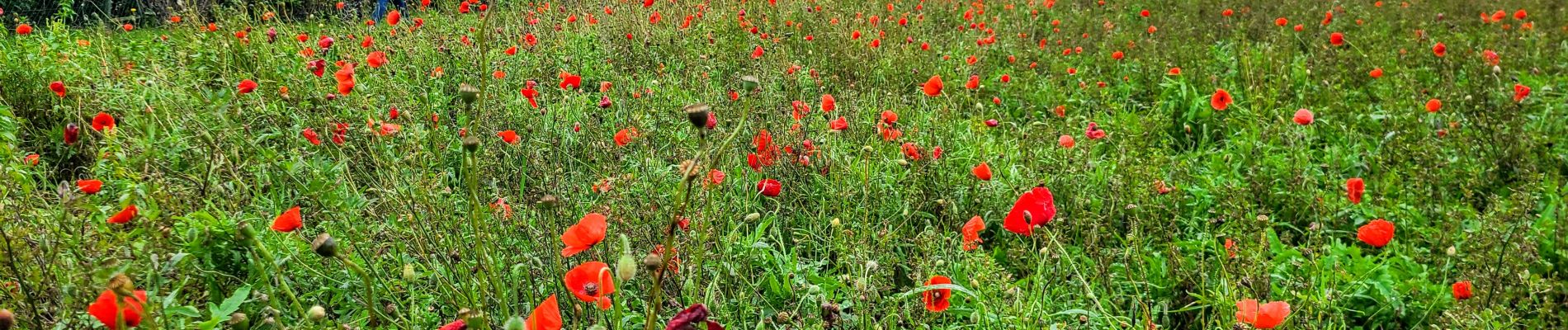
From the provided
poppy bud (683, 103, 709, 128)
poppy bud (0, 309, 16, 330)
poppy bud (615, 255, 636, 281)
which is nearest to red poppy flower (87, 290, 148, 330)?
poppy bud (0, 309, 16, 330)

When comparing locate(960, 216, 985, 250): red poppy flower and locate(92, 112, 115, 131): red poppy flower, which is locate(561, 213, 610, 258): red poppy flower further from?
locate(92, 112, 115, 131): red poppy flower

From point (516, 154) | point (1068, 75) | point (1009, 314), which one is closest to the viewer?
point (1009, 314)

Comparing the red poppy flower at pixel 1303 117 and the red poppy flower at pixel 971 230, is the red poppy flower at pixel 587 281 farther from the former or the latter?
the red poppy flower at pixel 1303 117

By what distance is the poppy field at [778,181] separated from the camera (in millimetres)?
1639

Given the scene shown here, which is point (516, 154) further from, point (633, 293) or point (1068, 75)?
point (1068, 75)

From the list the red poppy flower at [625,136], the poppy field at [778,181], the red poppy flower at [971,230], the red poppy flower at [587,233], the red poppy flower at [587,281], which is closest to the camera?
the red poppy flower at [587,281]

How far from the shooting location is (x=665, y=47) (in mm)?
4543

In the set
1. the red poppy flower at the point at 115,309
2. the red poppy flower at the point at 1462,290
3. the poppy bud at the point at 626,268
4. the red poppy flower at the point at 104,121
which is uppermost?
the poppy bud at the point at 626,268

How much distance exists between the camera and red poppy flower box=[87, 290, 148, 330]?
0.88 metres

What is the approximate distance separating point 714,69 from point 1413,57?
3.28 meters

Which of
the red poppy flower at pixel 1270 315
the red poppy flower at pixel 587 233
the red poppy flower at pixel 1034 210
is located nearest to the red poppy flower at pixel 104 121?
the red poppy flower at pixel 587 233

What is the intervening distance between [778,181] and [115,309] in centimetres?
173

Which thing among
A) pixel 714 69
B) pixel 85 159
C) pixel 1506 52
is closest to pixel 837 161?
pixel 714 69

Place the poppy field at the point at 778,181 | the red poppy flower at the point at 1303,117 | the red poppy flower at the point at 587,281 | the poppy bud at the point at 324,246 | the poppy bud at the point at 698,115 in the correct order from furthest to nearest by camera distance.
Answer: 1. the red poppy flower at the point at 1303,117
2. the poppy field at the point at 778,181
3. the red poppy flower at the point at 587,281
4. the poppy bud at the point at 324,246
5. the poppy bud at the point at 698,115
